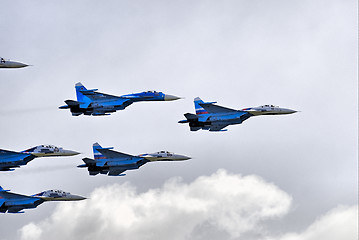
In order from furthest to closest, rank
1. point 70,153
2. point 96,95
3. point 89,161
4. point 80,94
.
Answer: point 80,94 < point 70,153 < point 96,95 < point 89,161

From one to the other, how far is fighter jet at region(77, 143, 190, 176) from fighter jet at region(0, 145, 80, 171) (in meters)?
3.90

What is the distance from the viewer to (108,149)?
502 ft

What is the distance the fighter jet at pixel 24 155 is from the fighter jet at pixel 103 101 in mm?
7632

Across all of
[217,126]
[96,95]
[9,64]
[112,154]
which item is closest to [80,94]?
[96,95]

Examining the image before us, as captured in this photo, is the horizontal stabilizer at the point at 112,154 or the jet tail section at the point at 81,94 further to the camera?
the jet tail section at the point at 81,94

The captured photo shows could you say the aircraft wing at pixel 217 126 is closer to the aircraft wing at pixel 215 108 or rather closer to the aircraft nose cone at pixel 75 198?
the aircraft wing at pixel 215 108

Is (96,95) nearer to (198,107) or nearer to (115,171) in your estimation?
(115,171)

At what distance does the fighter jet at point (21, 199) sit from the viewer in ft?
516

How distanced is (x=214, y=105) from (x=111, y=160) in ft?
65.4

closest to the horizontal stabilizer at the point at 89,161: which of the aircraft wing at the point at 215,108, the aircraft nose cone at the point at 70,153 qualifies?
the aircraft nose cone at the point at 70,153

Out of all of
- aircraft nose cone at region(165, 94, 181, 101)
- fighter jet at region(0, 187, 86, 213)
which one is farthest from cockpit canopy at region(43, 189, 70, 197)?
aircraft nose cone at region(165, 94, 181, 101)

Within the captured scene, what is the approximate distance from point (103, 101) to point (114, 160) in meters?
10.2

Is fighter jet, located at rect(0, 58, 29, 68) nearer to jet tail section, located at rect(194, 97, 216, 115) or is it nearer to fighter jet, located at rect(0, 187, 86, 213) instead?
fighter jet, located at rect(0, 187, 86, 213)

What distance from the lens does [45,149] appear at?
154250 mm
